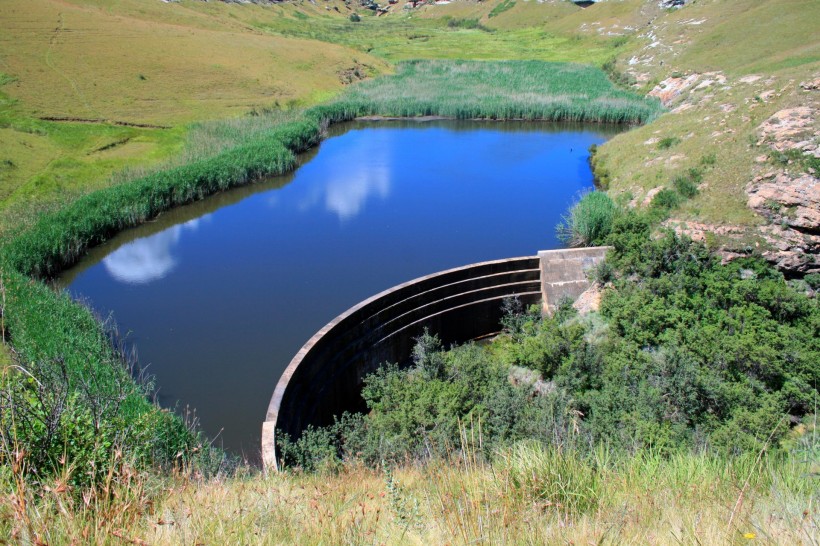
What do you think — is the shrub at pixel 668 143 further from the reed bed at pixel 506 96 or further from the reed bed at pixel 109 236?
the reed bed at pixel 109 236

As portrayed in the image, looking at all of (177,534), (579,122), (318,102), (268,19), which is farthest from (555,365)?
(268,19)

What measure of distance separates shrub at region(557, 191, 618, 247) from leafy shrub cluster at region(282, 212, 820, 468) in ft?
14.1

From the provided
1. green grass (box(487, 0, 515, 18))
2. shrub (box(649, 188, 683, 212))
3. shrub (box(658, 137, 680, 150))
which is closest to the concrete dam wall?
shrub (box(649, 188, 683, 212))

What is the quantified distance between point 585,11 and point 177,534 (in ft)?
320

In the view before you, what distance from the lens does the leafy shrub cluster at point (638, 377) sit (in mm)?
9688

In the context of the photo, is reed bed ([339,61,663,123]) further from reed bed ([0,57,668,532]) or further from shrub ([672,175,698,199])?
shrub ([672,175,698,199])

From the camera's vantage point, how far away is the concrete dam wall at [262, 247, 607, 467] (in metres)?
11.9

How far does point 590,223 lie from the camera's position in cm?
2047

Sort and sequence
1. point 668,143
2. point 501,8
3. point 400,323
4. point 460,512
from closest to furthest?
point 460,512 < point 400,323 < point 668,143 < point 501,8

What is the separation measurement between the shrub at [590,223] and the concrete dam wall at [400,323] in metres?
2.43

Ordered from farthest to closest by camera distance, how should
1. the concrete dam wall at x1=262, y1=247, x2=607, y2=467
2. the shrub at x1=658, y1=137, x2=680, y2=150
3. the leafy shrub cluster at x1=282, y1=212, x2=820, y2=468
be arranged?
the shrub at x1=658, y1=137, x2=680, y2=150 → the concrete dam wall at x1=262, y1=247, x2=607, y2=467 → the leafy shrub cluster at x1=282, y1=212, x2=820, y2=468

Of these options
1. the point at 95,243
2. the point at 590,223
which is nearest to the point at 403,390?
the point at 590,223

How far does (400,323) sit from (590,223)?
8.82m

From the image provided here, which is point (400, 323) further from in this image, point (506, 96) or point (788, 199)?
point (506, 96)
